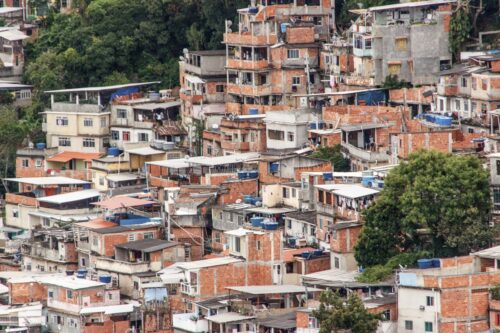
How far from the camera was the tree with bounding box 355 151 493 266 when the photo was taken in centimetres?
6425

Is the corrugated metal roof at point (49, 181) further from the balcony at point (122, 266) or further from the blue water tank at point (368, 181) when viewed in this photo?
the blue water tank at point (368, 181)

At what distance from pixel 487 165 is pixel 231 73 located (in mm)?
19899

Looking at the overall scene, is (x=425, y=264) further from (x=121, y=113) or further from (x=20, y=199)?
(x=121, y=113)

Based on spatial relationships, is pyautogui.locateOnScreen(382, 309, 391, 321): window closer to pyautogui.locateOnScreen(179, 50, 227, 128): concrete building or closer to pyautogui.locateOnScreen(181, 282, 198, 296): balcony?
pyautogui.locateOnScreen(181, 282, 198, 296): balcony

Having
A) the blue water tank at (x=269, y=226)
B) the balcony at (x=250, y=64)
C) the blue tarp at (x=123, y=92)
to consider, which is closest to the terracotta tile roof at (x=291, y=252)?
the blue water tank at (x=269, y=226)

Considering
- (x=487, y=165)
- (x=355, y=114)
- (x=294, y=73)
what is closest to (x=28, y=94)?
(x=294, y=73)

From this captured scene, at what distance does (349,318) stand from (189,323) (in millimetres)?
6552

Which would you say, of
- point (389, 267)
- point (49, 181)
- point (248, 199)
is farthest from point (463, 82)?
point (49, 181)

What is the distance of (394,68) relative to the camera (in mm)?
79938

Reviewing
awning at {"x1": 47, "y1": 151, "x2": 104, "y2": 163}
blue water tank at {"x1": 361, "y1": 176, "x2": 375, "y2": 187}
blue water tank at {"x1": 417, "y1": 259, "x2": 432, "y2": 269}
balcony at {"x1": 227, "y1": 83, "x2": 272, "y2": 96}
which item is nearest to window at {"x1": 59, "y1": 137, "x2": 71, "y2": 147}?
awning at {"x1": 47, "y1": 151, "x2": 104, "y2": 163}

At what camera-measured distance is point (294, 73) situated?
83375 mm

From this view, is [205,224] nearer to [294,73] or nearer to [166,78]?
[294,73]

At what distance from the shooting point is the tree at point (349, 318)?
60.0m

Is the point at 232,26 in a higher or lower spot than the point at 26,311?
higher
